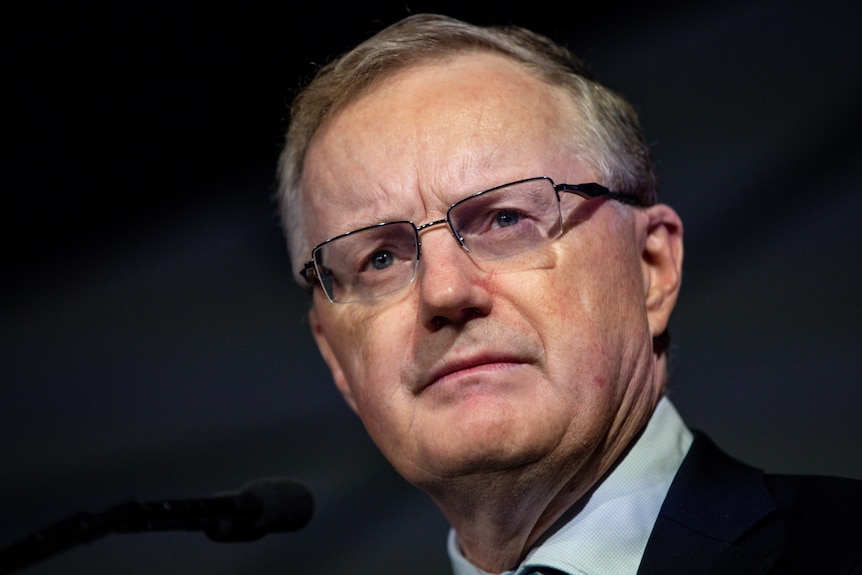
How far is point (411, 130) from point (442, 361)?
1.54ft

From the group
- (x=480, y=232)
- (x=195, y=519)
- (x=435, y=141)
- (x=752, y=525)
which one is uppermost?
(x=435, y=141)

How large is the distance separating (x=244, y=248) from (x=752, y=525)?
1.89m

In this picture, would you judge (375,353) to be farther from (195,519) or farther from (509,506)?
(195,519)

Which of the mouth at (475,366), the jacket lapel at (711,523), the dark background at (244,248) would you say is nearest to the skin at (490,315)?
the mouth at (475,366)

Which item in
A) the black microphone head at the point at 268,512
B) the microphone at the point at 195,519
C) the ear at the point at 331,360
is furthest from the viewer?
the ear at the point at 331,360

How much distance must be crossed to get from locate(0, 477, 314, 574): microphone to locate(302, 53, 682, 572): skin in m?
0.25

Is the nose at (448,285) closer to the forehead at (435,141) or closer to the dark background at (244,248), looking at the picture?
the forehead at (435,141)

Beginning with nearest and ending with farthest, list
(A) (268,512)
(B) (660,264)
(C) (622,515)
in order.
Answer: (A) (268,512)
(C) (622,515)
(B) (660,264)

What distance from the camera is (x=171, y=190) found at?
9.94 feet

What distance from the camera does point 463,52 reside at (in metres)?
1.98

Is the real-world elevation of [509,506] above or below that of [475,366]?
below

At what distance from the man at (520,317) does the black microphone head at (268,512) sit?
0.21 metres

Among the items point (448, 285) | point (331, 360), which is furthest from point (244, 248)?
point (448, 285)

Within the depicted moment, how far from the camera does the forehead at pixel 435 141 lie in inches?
69.6
